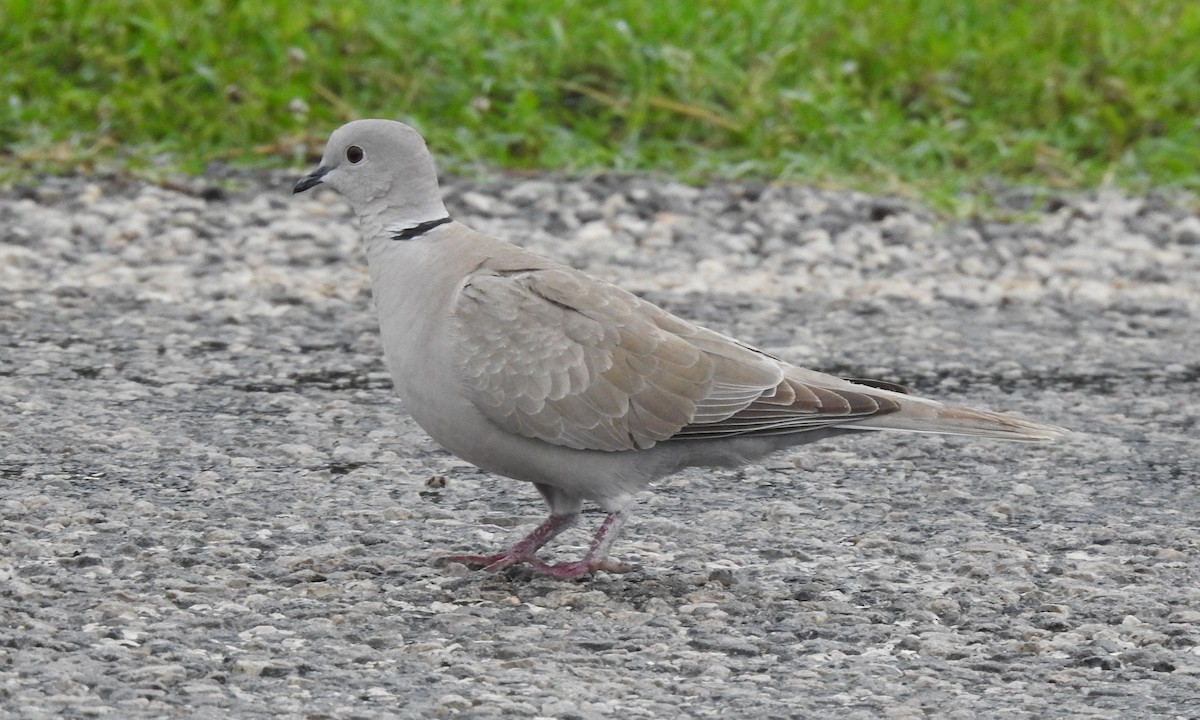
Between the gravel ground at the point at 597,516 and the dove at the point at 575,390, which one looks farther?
the dove at the point at 575,390

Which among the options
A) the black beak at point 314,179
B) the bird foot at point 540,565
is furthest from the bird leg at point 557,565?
the black beak at point 314,179

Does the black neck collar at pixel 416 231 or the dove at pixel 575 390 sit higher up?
the black neck collar at pixel 416 231

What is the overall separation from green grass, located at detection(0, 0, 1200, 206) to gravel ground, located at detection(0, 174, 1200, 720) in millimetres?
541

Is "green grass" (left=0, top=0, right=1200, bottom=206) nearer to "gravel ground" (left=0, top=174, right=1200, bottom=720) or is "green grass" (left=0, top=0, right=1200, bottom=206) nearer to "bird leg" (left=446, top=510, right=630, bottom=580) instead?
"gravel ground" (left=0, top=174, right=1200, bottom=720)

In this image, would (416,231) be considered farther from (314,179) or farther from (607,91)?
(607,91)

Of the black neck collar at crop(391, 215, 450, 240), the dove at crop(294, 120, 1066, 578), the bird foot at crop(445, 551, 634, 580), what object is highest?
the black neck collar at crop(391, 215, 450, 240)

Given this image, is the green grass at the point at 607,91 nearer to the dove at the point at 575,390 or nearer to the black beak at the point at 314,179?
Answer: the black beak at the point at 314,179

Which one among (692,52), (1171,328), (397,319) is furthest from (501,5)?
(397,319)

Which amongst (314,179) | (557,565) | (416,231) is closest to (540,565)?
(557,565)

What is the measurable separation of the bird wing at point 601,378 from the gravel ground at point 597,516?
0.39 meters

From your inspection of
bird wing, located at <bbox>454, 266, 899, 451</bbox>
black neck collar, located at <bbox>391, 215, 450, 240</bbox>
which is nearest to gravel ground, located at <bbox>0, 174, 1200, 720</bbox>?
bird wing, located at <bbox>454, 266, 899, 451</bbox>

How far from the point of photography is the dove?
4180 mm

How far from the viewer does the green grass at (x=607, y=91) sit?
8.95m

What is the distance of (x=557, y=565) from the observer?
4371 mm
